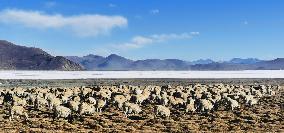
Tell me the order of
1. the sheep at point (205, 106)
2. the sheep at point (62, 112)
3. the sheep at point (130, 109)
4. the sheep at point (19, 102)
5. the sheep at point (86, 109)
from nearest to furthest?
the sheep at point (62, 112), the sheep at point (86, 109), the sheep at point (130, 109), the sheep at point (205, 106), the sheep at point (19, 102)

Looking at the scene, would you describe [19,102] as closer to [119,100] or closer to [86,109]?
[86,109]

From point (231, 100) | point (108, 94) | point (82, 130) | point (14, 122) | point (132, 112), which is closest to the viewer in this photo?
point (82, 130)

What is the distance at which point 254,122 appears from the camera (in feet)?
89.0

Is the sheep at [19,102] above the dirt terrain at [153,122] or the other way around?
above

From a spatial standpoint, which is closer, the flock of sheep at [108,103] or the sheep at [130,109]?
the flock of sheep at [108,103]

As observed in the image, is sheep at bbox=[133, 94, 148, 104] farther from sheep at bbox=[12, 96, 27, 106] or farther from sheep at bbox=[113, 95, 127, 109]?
sheep at bbox=[12, 96, 27, 106]

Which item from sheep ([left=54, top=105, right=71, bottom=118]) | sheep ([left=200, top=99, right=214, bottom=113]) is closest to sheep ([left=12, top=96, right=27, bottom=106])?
sheep ([left=54, top=105, right=71, bottom=118])

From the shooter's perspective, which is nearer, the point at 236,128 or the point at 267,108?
the point at 236,128

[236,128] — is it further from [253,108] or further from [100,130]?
[253,108]

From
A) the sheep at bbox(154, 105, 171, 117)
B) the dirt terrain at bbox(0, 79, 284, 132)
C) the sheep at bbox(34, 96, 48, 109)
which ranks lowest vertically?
the dirt terrain at bbox(0, 79, 284, 132)

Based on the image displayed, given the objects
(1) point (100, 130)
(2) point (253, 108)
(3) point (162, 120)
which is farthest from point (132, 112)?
(2) point (253, 108)

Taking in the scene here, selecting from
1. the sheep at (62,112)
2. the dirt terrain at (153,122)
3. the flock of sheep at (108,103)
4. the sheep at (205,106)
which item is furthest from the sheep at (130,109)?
the sheep at (205,106)

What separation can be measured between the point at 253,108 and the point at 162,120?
9.23 m

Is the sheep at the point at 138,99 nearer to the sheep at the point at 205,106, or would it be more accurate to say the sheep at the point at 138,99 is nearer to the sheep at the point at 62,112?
the sheep at the point at 205,106
